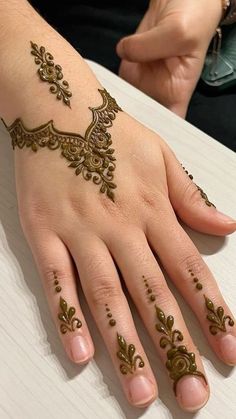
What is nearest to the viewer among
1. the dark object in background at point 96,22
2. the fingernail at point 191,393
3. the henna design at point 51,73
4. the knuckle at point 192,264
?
the fingernail at point 191,393

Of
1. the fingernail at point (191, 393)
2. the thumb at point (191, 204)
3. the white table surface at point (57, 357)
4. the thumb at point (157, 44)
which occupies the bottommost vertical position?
the white table surface at point (57, 357)

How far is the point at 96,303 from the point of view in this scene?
0.61 m

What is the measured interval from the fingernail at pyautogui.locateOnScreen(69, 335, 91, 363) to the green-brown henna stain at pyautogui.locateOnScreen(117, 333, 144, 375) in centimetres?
4

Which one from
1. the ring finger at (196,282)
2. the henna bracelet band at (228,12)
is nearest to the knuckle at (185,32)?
the henna bracelet band at (228,12)

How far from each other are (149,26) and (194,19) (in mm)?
137

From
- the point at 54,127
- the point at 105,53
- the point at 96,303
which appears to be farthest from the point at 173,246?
the point at 105,53

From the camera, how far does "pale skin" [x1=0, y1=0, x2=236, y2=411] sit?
0.59 m

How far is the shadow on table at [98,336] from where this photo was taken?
1.83 ft

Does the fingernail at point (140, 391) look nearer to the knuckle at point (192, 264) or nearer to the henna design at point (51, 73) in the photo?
the knuckle at point (192, 264)

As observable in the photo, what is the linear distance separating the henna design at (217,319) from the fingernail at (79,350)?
0.15 metres

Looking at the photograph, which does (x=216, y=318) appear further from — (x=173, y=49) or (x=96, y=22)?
(x=96, y=22)

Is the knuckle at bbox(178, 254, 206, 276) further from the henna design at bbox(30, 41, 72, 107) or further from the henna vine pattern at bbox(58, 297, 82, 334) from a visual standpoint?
the henna design at bbox(30, 41, 72, 107)

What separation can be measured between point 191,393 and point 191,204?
25 cm

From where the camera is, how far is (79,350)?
0.57 metres
